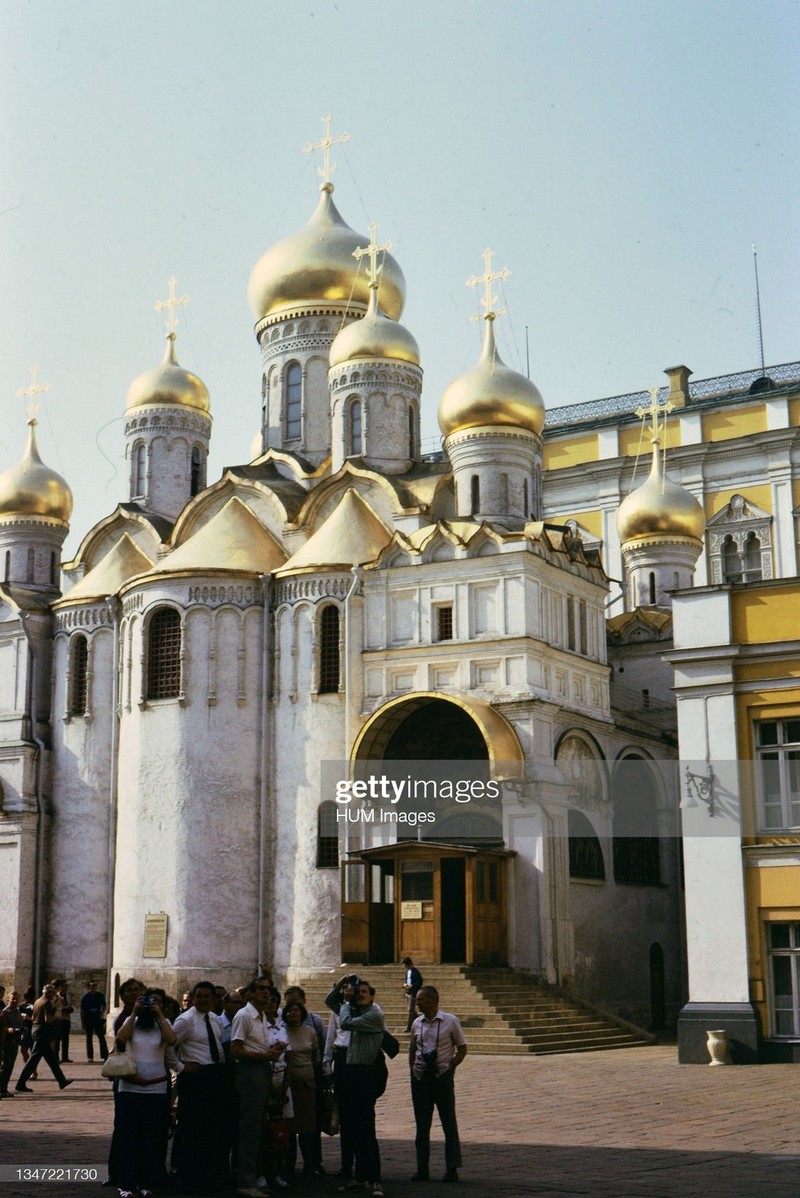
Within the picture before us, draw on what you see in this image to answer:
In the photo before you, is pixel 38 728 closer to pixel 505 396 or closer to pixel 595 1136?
pixel 505 396

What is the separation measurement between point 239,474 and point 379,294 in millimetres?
5712

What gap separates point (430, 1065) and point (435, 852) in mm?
16246

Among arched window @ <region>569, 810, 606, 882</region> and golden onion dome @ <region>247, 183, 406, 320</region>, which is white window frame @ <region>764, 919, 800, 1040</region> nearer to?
arched window @ <region>569, 810, 606, 882</region>

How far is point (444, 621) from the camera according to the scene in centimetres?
3008

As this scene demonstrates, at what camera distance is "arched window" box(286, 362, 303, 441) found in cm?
3756

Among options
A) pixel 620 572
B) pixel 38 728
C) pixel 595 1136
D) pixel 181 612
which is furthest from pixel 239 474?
pixel 595 1136

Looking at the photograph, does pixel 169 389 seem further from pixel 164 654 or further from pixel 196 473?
pixel 164 654

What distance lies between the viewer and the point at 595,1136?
12.9 metres

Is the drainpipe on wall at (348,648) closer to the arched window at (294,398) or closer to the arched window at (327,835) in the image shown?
the arched window at (327,835)

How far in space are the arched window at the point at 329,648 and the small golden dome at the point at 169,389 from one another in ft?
32.4

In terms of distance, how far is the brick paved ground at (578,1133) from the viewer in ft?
34.0

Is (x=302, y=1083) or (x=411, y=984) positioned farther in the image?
(x=411, y=984)

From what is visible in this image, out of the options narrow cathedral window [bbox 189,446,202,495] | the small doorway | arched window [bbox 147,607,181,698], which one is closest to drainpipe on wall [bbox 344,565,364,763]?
the small doorway

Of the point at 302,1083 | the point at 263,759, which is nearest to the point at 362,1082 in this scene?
the point at 302,1083
